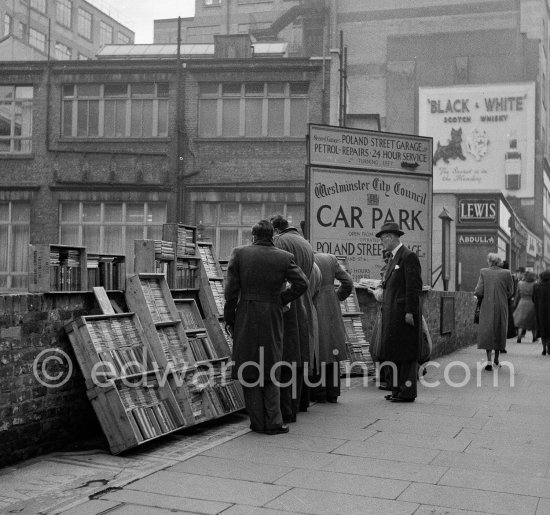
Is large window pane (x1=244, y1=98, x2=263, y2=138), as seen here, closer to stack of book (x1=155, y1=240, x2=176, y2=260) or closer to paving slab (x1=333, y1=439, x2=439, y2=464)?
stack of book (x1=155, y1=240, x2=176, y2=260)

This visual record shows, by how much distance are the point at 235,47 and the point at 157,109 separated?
6249 mm

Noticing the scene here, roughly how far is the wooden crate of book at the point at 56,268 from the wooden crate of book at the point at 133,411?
0.92m

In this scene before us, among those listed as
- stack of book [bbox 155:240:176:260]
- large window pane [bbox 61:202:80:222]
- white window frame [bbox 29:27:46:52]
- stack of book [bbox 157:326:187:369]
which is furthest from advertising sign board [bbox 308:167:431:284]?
white window frame [bbox 29:27:46:52]

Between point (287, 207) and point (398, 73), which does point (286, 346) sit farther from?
point (398, 73)

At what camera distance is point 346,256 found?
41.2ft

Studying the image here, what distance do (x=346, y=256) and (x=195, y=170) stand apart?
17.9 metres

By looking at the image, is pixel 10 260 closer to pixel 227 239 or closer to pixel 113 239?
pixel 113 239

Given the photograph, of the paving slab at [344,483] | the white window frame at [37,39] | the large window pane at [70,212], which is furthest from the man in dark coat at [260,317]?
the white window frame at [37,39]

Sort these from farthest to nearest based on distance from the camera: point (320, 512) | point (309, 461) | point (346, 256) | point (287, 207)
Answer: point (287, 207)
point (346, 256)
point (309, 461)
point (320, 512)

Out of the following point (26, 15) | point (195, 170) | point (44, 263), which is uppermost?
point (26, 15)

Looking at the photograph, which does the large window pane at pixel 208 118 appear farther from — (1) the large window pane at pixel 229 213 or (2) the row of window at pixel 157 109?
(1) the large window pane at pixel 229 213

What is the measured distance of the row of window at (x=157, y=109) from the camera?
97.8 feet

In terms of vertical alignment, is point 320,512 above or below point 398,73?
below

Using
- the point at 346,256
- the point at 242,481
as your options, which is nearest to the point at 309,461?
the point at 242,481
